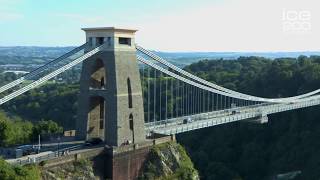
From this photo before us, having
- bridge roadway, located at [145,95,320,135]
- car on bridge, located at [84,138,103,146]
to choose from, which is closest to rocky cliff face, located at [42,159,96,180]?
car on bridge, located at [84,138,103,146]

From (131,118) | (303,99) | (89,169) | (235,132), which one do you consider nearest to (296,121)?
(303,99)

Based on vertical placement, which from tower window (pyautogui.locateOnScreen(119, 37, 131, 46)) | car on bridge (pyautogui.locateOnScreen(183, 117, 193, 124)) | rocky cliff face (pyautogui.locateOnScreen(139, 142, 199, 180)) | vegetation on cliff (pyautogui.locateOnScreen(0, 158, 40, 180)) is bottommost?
rocky cliff face (pyautogui.locateOnScreen(139, 142, 199, 180))

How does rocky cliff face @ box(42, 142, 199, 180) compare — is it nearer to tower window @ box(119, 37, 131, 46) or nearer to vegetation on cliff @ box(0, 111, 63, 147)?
tower window @ box(119, 37, 131, 46)

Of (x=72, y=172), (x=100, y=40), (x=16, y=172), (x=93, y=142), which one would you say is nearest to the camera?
(x=16, y=172)

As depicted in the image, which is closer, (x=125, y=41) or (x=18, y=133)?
(x=125, y=41)

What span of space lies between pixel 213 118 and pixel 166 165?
1219 cm

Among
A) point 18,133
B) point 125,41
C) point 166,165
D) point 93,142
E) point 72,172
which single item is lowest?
point 166,165

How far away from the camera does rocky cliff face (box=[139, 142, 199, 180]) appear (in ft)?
106

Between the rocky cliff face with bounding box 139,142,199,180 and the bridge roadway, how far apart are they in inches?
123

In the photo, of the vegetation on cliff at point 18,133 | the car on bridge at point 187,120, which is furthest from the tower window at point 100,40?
the car on bridge at point 187,120

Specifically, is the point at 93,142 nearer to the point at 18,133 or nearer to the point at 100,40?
the point at 100,40

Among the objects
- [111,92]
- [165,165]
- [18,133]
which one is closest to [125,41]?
[111,92]

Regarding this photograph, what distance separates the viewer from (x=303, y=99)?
198 feet

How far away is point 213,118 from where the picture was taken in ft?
145
